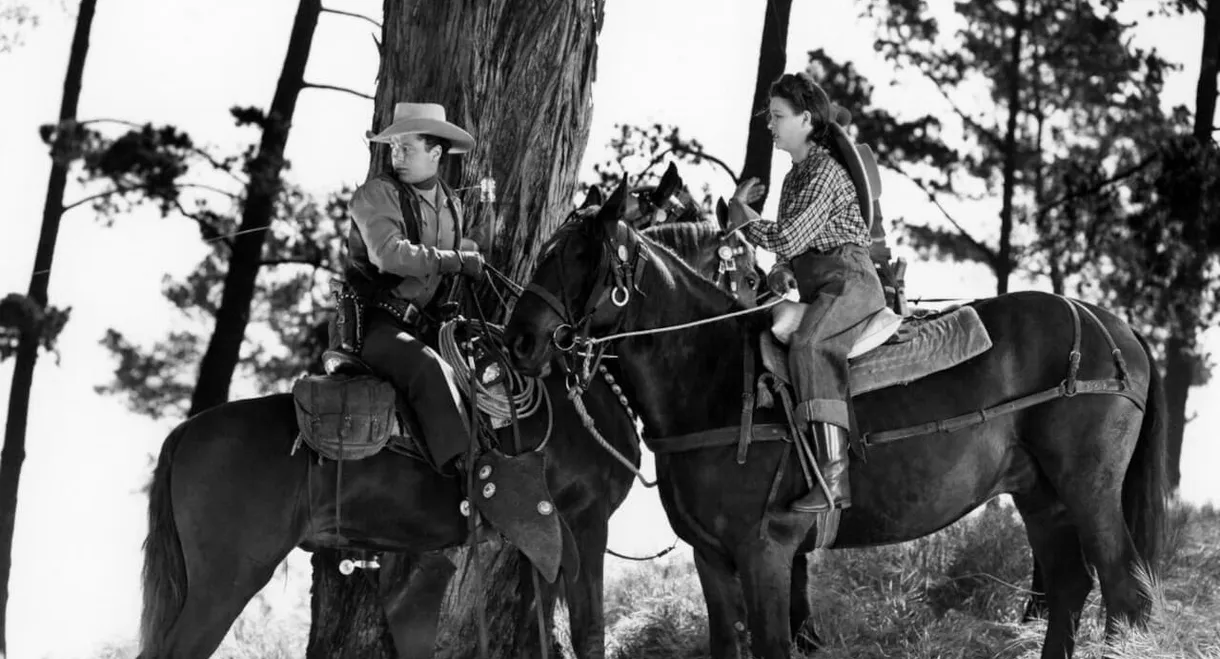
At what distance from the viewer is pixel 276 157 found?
14.5 meters

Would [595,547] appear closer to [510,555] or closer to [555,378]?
[555,378]

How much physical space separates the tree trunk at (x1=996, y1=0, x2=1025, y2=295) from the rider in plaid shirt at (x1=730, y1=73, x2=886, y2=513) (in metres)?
8.67

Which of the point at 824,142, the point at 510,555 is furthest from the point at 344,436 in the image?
the point at 824,142

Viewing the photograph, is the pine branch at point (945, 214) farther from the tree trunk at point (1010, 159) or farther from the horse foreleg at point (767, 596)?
the horse foreleg at point (767, 596)

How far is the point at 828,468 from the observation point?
21.7 ft

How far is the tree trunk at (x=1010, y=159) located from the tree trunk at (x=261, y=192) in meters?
7.26

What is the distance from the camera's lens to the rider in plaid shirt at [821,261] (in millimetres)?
6613

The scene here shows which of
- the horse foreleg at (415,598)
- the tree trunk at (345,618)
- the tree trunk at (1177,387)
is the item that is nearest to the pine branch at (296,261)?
the tree trunk at (345,618)

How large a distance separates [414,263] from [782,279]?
68.9 inches

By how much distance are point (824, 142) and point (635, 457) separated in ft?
5.92

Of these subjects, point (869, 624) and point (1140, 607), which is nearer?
point (1140, 607)

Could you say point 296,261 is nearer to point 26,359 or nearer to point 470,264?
point 26,359

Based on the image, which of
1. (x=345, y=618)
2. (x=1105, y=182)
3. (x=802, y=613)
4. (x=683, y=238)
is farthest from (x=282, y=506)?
(x=1105, y=182)

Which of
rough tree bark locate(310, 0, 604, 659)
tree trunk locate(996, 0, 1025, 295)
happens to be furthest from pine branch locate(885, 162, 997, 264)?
rough tree bark locate(310, 0, 604, 659)
